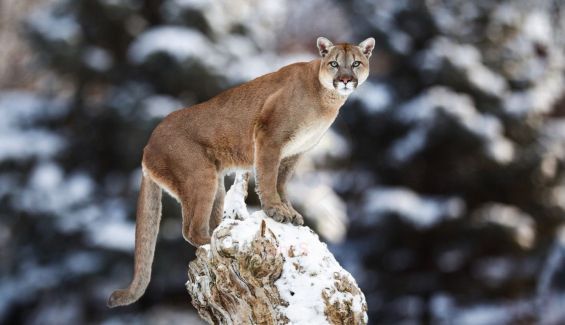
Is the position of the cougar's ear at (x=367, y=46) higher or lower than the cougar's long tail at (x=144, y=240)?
higher

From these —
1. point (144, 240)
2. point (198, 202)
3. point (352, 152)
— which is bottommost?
point (144, 240)

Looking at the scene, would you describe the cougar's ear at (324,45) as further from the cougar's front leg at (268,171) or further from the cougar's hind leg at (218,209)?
the cougar's hind leg at (218,209)

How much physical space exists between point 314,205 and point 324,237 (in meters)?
0.59

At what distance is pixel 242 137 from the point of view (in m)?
6.89

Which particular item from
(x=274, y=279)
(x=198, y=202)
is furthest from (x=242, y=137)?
(x=274, y=279)

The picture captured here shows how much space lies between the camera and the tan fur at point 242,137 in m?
6.66

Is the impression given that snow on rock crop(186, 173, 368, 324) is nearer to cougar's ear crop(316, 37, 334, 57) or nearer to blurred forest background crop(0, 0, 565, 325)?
cougar's ear crop(316, 37, 334, 57)

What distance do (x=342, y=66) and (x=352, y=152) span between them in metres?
12.8

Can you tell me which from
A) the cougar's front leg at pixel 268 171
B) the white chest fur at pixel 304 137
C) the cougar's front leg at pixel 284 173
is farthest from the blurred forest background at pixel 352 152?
the cougar's front leg at pixel 268 171

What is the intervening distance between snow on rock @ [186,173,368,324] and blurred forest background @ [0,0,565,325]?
7.94 metres

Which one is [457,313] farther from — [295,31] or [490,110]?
[295,31]

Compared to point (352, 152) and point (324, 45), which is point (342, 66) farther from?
point (352, 152)

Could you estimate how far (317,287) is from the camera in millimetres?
5922

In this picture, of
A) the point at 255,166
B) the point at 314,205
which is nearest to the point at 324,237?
the point at 314,205
